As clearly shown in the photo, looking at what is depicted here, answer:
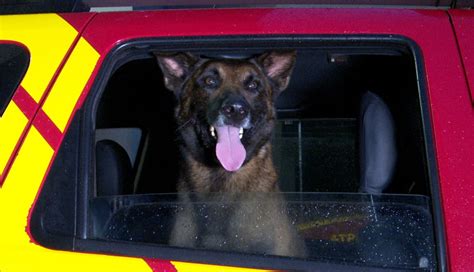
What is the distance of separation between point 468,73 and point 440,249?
482mm

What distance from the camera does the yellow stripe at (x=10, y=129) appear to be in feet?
5.90

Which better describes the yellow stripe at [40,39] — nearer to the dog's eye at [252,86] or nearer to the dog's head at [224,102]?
the dog's head at [224,102]

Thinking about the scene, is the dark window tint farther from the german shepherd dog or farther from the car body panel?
the german shepherd dog

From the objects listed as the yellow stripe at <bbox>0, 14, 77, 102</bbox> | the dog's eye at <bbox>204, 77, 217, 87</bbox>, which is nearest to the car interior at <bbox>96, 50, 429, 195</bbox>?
the dog's eye at <bbox>204, 77, 217, 87</bbox>

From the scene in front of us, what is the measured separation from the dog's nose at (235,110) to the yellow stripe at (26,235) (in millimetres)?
1350

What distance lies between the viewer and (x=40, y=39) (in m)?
1.95

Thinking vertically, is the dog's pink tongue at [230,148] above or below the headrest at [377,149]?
above

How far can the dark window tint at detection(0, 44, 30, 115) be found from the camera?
6.20 ft

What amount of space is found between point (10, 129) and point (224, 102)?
1.40 meters

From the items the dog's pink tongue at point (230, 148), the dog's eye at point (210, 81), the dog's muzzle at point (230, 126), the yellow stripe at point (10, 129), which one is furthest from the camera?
the dog's eye at point (210, 81)

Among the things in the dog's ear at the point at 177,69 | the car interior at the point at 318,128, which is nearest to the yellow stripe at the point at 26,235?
the car interior at the point at 318,128

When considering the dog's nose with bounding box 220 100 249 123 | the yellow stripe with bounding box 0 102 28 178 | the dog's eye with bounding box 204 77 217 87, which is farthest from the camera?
the dog's eye with bounding box 204 77 217 87

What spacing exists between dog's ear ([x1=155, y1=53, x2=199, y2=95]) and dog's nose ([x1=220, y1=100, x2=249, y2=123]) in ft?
0.73

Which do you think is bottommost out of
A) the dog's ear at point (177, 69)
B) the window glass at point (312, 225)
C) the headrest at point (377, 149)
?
the window glass at point (312, 225)
